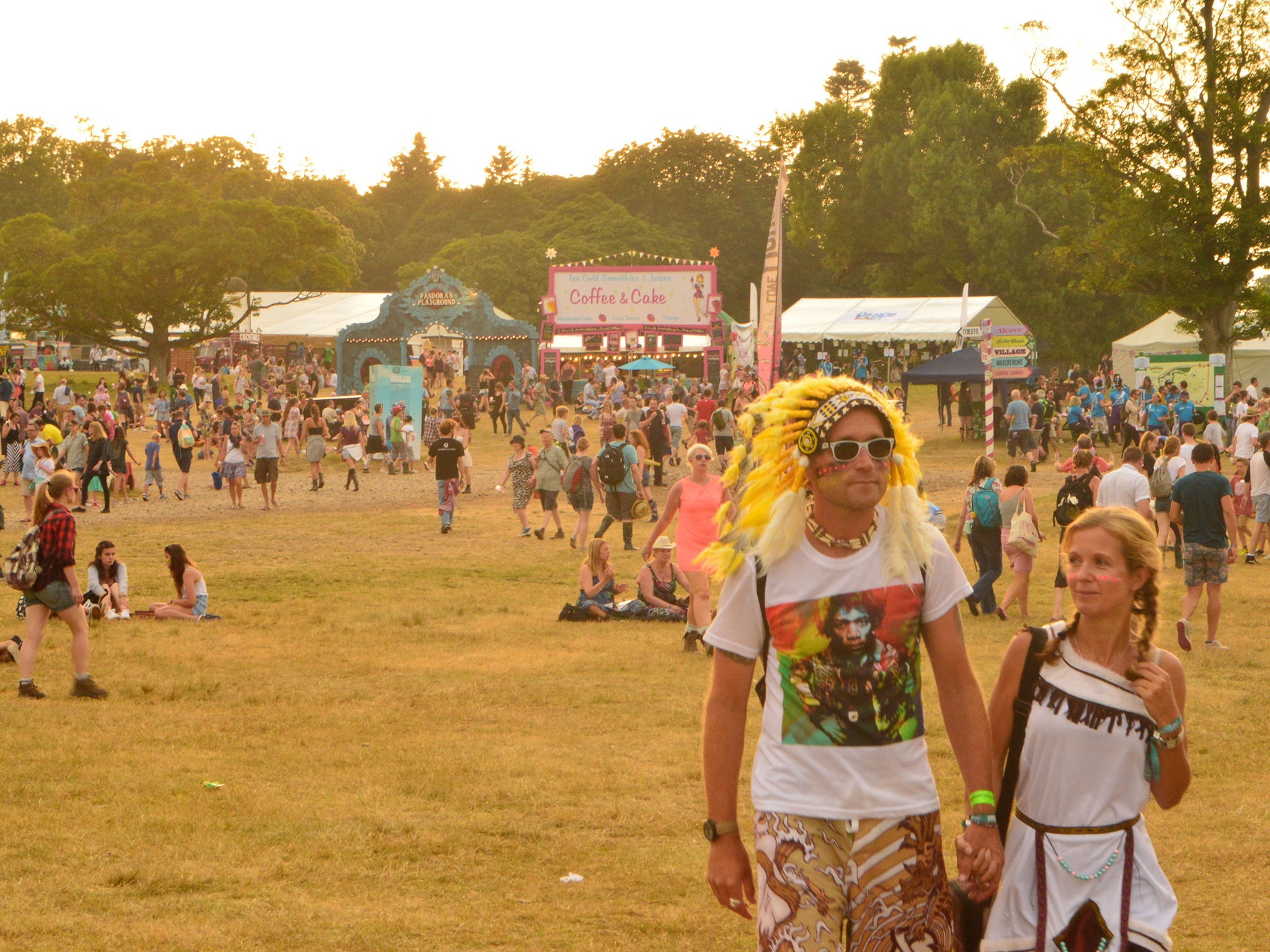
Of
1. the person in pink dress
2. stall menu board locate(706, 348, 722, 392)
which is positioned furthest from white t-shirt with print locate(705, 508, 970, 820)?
stall menu board locate(706, 348, 722, 392)

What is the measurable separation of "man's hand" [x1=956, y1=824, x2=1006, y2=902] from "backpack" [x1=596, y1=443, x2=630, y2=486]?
1364 cm

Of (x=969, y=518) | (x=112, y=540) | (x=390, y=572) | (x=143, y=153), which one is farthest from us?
(x=143, y=153)

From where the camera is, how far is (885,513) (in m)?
3.19

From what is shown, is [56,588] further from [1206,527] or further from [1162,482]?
[1162,482]

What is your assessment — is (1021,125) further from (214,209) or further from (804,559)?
(804,559)

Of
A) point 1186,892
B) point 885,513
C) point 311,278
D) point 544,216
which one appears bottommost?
point 1186,892

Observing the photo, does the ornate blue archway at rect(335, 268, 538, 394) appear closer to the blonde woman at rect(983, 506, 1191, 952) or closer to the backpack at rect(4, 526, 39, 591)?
the backpack at rect(4, 526, 39, 591)

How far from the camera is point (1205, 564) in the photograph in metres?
10.8

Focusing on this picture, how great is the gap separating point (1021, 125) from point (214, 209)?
1356 inches

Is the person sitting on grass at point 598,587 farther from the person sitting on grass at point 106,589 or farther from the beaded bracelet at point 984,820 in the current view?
the beaded bracelet at point 984,820

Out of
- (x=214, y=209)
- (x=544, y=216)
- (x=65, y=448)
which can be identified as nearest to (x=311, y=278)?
(x=214, y=209)

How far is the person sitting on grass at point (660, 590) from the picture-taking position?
12.8m

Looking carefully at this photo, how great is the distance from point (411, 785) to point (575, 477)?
10.9 metres

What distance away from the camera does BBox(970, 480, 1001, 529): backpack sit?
41.0 ft
